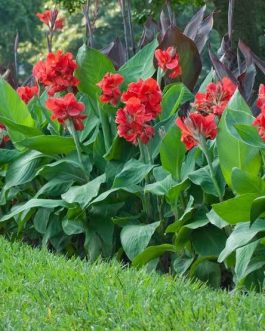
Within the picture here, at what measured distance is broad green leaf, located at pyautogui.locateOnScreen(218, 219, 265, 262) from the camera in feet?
12.6

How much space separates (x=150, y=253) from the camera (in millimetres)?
4398

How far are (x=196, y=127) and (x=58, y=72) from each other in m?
1.26

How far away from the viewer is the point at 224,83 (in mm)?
4508

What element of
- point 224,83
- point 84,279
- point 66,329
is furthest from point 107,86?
point 66,329

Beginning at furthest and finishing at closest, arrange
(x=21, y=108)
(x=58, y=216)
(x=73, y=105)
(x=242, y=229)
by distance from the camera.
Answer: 1. (x=21, y=108)
2. (x=58, y=216)
3. (x=73, y=105)
4. (x=242, y=229)

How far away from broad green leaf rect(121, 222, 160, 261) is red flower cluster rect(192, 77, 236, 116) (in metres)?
0.60

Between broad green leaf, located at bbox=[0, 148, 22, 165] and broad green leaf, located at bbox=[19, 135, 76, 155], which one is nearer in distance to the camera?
broad green leaf, located at bbox=[19, 135, 76, 155]

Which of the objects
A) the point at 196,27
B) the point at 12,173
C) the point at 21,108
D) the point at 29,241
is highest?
the point at 196,27

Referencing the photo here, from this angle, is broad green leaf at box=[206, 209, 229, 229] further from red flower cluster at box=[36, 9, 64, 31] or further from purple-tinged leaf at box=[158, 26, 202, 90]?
red flower cluster at box=[36, 9, 64, 31]

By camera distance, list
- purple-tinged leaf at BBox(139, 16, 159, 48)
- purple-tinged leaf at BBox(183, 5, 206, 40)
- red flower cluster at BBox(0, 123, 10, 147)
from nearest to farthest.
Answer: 1. purple-tinged leaf at BBox(183, 5, 206, 40)
2. red flower cluster at BBox(0, 123, 10, 147)
3. purple-tinged leaf at BBox(139, 16, 159, 48)

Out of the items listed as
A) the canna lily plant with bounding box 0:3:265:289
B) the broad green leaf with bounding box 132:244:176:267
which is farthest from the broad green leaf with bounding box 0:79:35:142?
the broad green leaf with bounding box 132:244:176:267

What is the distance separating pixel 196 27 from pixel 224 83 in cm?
115

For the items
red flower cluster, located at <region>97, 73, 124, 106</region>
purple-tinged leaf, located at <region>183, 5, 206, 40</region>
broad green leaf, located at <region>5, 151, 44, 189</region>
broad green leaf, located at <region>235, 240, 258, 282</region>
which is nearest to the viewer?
broad green leaf, located at <region>235, 240, 258, 282</region>

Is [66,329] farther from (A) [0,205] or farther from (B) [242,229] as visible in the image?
(A) [0,205]
